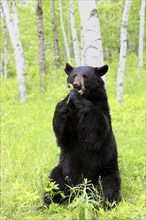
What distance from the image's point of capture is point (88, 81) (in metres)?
3.88

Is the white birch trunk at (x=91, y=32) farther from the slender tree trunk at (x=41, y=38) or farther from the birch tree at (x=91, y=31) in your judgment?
the slender tree trunk at (x=41, y=38)

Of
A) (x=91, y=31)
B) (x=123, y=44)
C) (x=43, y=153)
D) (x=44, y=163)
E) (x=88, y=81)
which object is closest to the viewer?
(x=88, y=81)

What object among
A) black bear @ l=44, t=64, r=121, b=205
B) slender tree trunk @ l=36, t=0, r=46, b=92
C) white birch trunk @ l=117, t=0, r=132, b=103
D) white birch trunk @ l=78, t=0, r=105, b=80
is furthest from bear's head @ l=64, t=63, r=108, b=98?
slender tree trunk @ l=36, t=0, r=46, b=92

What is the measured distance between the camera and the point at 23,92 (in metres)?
12.4

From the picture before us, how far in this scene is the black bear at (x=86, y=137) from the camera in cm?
367

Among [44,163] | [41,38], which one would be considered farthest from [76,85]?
[41,38]

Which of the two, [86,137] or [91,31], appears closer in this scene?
[86,137]

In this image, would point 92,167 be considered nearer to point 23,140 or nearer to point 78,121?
point 78,121

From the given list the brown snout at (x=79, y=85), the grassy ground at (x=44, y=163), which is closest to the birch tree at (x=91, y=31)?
the grassy ground at (x=44, y=163)

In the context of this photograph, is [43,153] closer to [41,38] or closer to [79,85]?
[79,85]

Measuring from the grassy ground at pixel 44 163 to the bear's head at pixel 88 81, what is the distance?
0.70 feet

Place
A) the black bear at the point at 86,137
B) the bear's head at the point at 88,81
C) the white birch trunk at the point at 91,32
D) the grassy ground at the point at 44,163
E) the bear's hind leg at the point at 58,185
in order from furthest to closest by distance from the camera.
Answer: the white birch trunk at the point at 91,32 < the bear's hind leg at the point at 58,185 < the bear's head at the point at 88,81 < the black bear at the point at 86,137 < the grassy ground at the point at 44,163

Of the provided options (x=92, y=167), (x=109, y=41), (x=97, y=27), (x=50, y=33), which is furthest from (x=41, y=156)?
(x=109, y=41)

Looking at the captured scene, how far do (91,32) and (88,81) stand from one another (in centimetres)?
158
